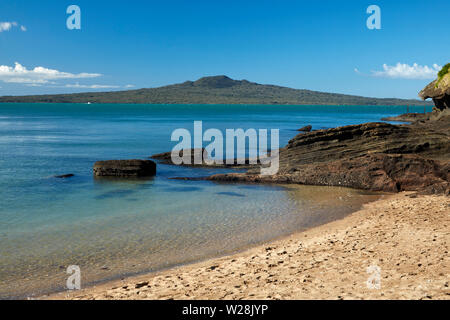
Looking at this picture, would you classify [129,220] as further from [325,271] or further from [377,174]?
[377,174]

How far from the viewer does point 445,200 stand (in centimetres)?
1655

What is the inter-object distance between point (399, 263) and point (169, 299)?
17.4 feet

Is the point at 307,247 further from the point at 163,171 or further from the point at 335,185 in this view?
the point at 163,171

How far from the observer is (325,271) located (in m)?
9.33

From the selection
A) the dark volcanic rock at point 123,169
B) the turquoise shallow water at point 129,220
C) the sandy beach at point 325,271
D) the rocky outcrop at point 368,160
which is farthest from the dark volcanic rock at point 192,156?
the sandy beach at point 325,271

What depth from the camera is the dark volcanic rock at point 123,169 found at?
84.1 feet

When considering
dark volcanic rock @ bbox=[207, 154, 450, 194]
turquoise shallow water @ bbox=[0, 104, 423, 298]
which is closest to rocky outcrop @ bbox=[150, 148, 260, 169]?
turquoise shallow water @ bbox=[0, 104, 423, 298]

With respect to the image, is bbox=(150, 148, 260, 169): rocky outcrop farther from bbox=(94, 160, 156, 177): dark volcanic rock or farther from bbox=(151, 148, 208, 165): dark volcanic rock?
bbox=(94, 160, 156, 177): dark volcanic rock

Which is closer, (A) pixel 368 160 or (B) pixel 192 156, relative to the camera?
(A) pixel 368 160

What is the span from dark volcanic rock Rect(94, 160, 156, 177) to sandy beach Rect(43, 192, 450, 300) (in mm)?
14232

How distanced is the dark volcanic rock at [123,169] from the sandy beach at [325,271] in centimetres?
1423

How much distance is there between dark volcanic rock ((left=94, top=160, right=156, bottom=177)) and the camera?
25.6 m

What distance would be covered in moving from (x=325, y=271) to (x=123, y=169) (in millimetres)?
18721

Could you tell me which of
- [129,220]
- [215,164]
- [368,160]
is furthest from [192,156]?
[129,220]
